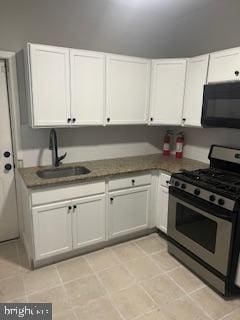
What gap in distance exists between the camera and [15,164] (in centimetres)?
270

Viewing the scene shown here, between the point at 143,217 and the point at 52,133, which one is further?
the point at 143,217

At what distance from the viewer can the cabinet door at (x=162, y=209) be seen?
9.14 ft

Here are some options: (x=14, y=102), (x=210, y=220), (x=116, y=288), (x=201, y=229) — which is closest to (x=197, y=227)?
(x=201, y=229)

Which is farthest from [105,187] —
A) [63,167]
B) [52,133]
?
[52,133]

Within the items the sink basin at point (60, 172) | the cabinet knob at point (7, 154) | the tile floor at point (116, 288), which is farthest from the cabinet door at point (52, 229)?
the cabinet knob at point (7, 154)

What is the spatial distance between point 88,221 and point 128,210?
500 millimetres

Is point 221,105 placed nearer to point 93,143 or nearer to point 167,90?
point 167,90

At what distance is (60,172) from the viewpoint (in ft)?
8.92

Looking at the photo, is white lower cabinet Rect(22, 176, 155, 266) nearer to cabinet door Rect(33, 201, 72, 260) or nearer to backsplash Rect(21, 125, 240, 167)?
cabinet door Rect(33, 201, 72, 260)

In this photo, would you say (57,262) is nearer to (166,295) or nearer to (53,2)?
(166,295)

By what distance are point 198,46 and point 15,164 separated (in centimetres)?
265

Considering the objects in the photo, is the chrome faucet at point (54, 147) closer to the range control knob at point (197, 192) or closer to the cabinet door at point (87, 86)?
the cabinet door at point (87, 86)

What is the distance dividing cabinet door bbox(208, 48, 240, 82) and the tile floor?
6.44ft

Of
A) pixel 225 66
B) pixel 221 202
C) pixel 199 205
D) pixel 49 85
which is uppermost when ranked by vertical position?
pixel 225 66
